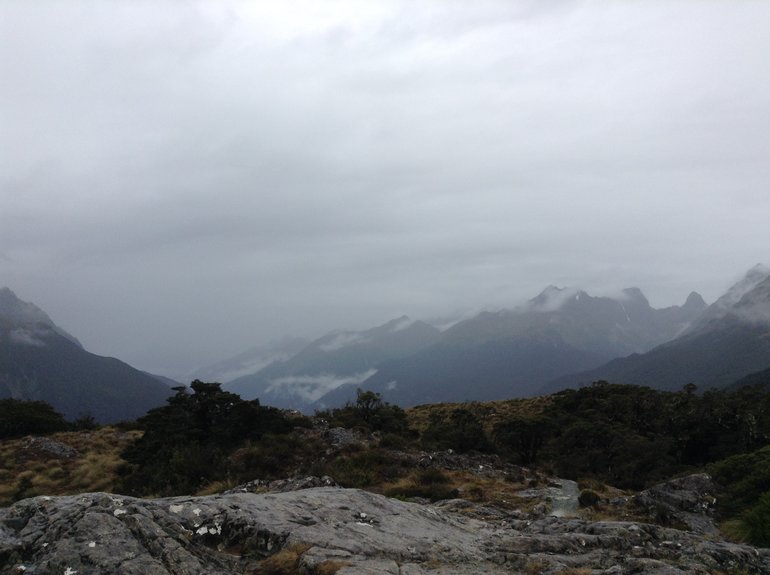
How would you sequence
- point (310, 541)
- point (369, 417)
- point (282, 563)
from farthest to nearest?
point (369, 417) < point (310, 541) < point (282, 563)

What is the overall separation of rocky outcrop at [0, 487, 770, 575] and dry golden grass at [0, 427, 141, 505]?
15587 millimetres

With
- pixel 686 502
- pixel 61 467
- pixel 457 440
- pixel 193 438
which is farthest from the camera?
pixel 61 467

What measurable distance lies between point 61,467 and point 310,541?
1027 inches

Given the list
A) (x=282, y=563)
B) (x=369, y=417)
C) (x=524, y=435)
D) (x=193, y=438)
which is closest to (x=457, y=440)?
(x=369, y=417)

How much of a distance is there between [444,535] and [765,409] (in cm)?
3812

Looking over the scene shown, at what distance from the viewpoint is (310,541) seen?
900cm

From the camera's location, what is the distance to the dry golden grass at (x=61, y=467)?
23648 millimetres

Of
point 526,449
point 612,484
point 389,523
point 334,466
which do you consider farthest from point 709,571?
point 526,449

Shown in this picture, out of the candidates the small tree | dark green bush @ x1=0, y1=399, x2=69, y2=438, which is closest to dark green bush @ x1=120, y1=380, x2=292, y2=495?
dark green bush @ x1=0, y1=399, x2=69, y2=438

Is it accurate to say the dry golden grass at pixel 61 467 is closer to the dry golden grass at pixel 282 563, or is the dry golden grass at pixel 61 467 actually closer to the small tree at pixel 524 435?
Answer: the dry golden grass at pixel 282 563

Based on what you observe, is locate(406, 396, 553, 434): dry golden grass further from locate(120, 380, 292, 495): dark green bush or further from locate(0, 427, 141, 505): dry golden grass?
locate(0, 427, 141, 505): dry golden grass

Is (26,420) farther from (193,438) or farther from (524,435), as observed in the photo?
(524,435)

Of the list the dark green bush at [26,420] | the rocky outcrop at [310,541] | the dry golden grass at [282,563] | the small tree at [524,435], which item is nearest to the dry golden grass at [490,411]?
the small tree at [524,435]

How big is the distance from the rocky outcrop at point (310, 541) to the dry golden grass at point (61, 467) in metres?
15.6
